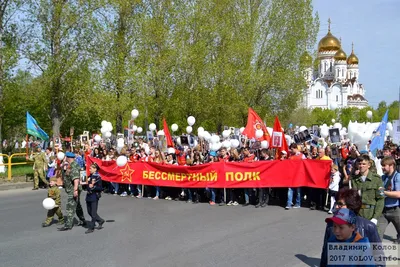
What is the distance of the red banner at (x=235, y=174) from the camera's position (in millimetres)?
12594

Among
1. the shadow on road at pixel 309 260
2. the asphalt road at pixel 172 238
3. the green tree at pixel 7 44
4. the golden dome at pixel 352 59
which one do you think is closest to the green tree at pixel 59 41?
the green tree at pixel 7 44

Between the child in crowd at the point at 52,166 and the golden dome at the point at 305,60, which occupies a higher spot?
the golden dome at the point at 305,60

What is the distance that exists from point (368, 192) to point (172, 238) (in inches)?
165

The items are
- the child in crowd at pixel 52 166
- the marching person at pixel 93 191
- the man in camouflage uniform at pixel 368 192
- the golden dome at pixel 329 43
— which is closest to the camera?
the man in camouflage uniform at pixel 368 192

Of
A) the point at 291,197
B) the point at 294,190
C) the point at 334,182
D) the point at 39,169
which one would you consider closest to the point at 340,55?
the point at 39,169

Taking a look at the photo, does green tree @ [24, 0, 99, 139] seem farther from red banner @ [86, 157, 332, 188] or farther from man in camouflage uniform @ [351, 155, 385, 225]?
man in camouflage uniform @ [351, 155, 385, 225]

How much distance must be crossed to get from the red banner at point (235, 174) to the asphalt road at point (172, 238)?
82 cm

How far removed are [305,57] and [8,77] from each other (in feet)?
70.6

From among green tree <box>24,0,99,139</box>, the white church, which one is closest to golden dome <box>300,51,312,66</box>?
green tree <box>24,0,99,139</box>

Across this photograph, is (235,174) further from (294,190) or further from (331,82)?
(331,82)

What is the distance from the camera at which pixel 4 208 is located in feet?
43.0

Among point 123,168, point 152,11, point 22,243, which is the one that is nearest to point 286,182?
point 123,168

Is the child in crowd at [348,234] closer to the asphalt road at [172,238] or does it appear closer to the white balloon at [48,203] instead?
the asphalt road at [172,238]

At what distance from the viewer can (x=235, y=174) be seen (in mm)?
13469
